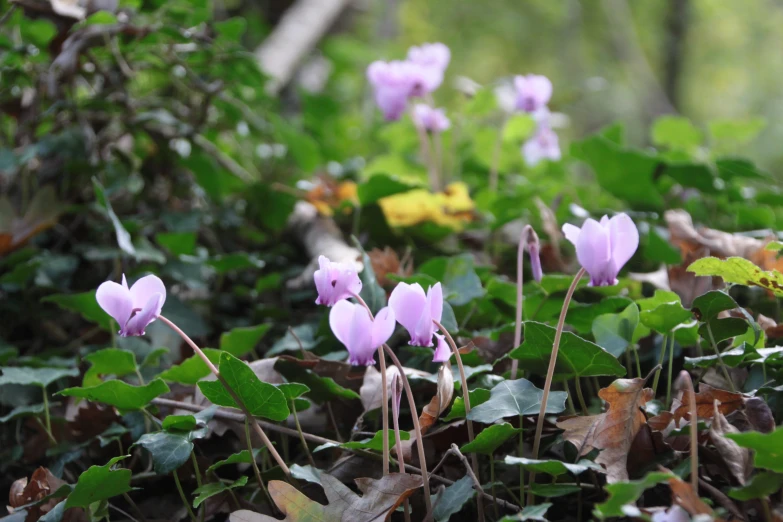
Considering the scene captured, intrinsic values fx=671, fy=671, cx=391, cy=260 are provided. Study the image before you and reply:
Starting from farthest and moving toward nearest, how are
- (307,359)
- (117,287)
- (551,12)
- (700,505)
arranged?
(551,12) < (307,359) < (117,287) < (700,505)

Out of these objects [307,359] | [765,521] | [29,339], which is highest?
[765,521]

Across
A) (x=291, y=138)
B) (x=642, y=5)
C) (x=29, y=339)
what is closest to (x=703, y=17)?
(x=642, y=5)

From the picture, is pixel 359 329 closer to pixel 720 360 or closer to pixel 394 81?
pixel 720 360

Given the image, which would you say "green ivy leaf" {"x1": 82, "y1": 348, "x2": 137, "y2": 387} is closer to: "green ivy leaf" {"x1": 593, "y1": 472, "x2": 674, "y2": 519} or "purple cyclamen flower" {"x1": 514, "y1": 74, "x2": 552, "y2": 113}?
"green ivy leaf" {"x1": 593, "y1": 472, "x2": 674, "y2": 519}

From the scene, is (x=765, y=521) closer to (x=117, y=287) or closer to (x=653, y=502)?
(x=653, y=502)

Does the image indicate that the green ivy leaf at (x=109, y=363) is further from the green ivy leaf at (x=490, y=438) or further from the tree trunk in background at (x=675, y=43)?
the tree trunk in background at (x=675, y=43)

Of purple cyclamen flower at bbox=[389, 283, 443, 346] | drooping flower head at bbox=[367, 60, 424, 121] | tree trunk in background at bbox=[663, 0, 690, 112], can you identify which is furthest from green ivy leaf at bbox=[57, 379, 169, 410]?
tree trunk in background at bbox=[663, 0, 690, 112]

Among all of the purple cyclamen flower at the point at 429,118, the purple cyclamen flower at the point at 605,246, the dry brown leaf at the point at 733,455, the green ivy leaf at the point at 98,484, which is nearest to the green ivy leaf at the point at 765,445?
the dry brown leaf at the point at 733,455
